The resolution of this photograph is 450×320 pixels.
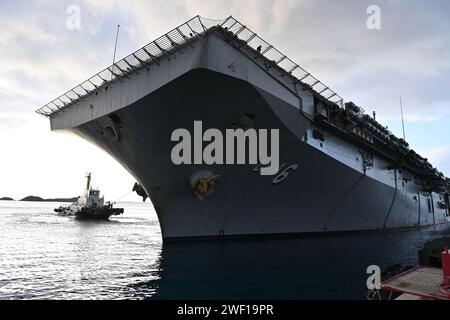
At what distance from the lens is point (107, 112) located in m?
13.1

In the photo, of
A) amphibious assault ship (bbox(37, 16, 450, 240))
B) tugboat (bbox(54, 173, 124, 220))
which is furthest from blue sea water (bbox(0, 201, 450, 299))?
tugboat (bbox(54, 173, 124, 220))

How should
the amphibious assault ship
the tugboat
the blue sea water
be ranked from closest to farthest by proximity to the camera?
the blue sea water
the amphibious assault ship
the tugboat

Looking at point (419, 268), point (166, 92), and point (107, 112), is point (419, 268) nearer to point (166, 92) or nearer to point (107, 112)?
point (166, 92)

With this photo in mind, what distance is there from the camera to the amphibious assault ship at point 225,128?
38.0 feet

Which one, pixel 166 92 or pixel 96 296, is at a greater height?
pixel 166 92

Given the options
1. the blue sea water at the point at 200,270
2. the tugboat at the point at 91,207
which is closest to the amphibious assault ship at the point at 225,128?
the blue sea water at the point at 200,270

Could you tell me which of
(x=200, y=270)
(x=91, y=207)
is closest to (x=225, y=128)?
(x=200, y=270)

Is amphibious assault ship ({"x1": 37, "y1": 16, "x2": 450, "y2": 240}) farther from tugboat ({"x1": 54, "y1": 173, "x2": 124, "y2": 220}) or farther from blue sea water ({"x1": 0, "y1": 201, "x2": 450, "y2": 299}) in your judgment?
tugboat ({"x1": 54, "y1": 173, "x2": 124, "y2": 220})

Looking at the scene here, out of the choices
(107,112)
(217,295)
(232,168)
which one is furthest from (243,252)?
(107,112)

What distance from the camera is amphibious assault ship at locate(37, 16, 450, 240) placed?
1157 centimetres

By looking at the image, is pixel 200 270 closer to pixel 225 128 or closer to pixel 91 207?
pixel 225 128

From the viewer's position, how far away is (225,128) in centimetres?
1323

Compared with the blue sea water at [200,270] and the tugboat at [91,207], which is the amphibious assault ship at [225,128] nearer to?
the blue sea water at [200,270]

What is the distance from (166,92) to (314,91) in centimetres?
755
